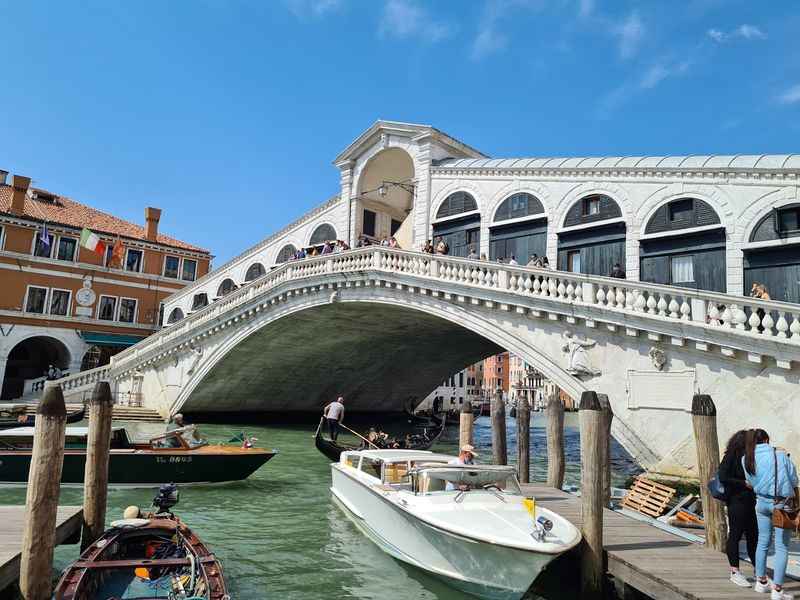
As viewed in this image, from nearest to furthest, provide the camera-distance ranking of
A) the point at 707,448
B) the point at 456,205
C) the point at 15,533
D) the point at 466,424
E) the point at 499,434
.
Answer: the point at 15,533, the point at 707,448, the point at 499,434, the point at 466,424, the point at 456,205

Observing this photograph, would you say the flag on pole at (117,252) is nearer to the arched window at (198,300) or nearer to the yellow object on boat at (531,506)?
the arched window at (198,300)

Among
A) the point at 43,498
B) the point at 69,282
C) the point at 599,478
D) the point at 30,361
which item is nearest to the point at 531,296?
the point at 599,478

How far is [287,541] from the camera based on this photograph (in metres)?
7.73

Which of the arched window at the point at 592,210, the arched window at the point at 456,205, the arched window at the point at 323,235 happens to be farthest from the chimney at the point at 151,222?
the arched window at the point at 592,210

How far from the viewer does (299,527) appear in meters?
8.48

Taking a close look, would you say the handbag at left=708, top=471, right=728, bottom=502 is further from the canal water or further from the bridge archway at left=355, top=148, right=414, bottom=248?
the bridge archway at left=355, top=148, right=414, bottom=248

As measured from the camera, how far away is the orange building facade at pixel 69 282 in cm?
2541

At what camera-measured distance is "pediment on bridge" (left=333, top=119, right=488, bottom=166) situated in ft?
64.2

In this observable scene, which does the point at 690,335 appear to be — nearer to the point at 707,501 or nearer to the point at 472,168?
the point at 707,501

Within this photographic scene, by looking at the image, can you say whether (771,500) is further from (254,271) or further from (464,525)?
(254,271)

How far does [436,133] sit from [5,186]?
21.8m

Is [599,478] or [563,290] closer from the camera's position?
[599,478]

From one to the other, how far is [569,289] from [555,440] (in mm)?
3795

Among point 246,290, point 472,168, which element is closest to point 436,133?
point 472,168
